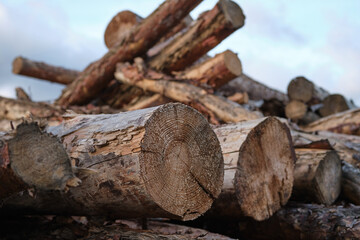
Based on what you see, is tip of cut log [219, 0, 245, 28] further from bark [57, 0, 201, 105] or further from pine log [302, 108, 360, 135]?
pine log [302, 108, 360, 135]

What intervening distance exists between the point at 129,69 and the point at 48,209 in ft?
12.1

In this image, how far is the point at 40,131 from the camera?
1755 millimetres

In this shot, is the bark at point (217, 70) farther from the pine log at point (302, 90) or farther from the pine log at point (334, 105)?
the pine log at point (334, 105)

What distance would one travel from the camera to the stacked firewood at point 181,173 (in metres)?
1.94

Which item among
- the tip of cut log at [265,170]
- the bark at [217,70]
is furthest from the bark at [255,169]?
the bark at [217,70]

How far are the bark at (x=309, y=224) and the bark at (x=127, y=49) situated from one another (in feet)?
11.2

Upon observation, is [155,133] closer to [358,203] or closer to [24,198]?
[24,198]

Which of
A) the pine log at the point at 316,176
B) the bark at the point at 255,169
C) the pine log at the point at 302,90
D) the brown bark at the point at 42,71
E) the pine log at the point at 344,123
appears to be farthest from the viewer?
the brown bark at the point at 42,71

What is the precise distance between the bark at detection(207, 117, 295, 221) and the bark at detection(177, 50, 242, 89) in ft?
7.43

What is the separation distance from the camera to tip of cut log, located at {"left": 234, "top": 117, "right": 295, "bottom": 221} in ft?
9.17

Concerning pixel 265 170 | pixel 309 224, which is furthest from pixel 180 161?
pixel 309 224

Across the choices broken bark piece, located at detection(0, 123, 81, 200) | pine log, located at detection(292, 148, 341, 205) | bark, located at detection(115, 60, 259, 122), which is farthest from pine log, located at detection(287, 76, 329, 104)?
broken bark piece, located at detection(0, 123, 81, 200)

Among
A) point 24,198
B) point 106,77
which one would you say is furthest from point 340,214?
point 106,77

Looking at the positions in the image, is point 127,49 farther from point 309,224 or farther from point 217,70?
point 309,224
